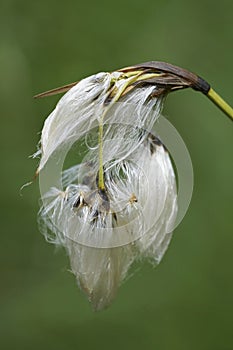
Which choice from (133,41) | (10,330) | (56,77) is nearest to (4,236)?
(10,330)

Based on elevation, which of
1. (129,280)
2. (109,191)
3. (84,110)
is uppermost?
(84,110)

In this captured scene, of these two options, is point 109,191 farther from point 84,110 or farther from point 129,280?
point 129,280

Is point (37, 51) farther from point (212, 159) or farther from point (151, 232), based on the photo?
point (151, 232)

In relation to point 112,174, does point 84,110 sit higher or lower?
higher

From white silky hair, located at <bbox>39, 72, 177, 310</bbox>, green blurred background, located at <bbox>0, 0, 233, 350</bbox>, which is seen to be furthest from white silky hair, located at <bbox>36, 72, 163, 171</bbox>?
green blurred background, located at <bbox>0, 0, 233, 350</bbox>

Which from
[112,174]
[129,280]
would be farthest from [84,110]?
[129,280]

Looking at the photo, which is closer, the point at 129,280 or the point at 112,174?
the point at 112,174

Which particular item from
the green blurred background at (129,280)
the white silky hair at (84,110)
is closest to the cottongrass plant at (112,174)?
the white silky hair at (84,110)
